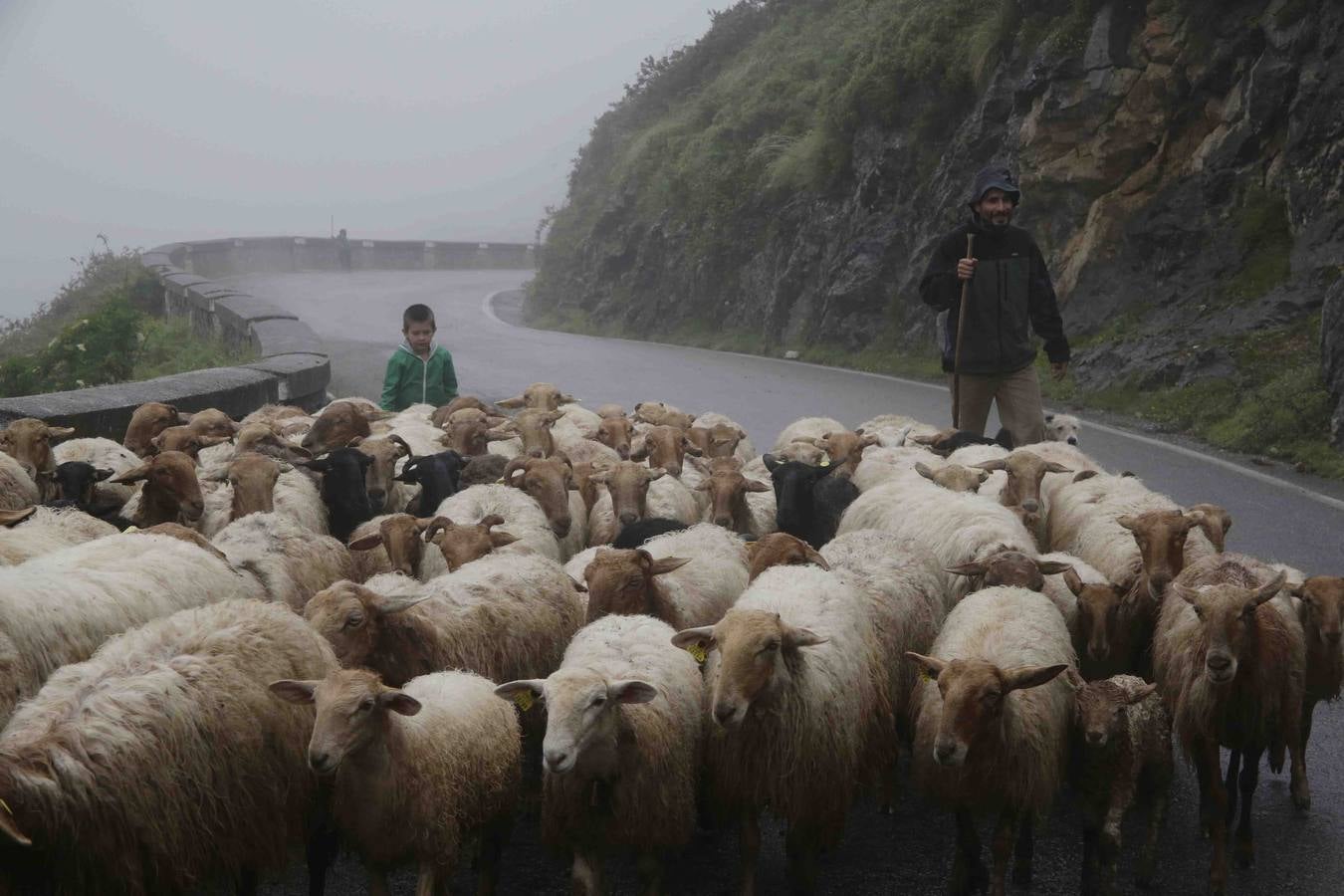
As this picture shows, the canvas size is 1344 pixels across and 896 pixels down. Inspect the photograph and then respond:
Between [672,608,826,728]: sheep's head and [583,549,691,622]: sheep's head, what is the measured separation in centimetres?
75

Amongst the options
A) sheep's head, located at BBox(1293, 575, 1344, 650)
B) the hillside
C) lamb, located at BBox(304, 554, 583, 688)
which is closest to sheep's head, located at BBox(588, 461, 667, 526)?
lamb, located at BBox(304, 554, 583, 688)

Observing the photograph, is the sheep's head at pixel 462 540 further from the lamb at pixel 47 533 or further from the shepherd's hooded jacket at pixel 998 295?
the shepherd's hooded jacket at pixel 998 295

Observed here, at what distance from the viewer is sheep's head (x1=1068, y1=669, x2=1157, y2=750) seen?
5.11 m

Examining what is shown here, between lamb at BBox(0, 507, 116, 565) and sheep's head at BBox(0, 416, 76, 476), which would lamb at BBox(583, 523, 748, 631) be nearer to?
lamb at BBox(0, 507, 116, 565)

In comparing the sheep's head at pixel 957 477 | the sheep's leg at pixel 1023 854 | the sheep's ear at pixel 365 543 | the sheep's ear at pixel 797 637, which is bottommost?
the sheep's leg at pixel 1023 854

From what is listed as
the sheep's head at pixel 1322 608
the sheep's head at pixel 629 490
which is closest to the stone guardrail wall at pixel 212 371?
the sheep's head at pixel 629 490

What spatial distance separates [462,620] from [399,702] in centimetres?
118

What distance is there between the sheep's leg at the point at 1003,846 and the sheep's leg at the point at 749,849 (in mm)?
983

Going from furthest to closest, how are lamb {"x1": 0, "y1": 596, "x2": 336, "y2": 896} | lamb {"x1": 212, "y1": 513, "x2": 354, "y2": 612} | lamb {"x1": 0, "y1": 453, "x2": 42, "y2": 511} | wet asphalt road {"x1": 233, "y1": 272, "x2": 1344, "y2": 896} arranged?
lamb {"x1": 0, "y1": 453, "x2": 42, "y2": 511} < lamb {"x1": 212, "y1": 513, "x2": 354, "y2": 612} < wet asphalt road {"x1": 233, "y1": 272, "x2": 1344, "y2": 896} < lamb {"x1": 0, "y1": 596, "x2": 336, "y2": 896}

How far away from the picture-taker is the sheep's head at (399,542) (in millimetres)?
6844

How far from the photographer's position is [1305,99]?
1460cm

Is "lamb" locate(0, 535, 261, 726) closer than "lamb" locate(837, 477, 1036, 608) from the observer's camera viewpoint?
Yes

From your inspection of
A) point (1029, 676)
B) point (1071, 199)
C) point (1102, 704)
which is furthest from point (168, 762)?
point (1071, 199)

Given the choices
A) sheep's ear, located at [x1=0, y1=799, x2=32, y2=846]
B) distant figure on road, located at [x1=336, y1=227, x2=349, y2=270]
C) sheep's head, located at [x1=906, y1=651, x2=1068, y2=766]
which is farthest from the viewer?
distant figure on road, located at [x1=336, y1=227, x2=349, y2=270]
